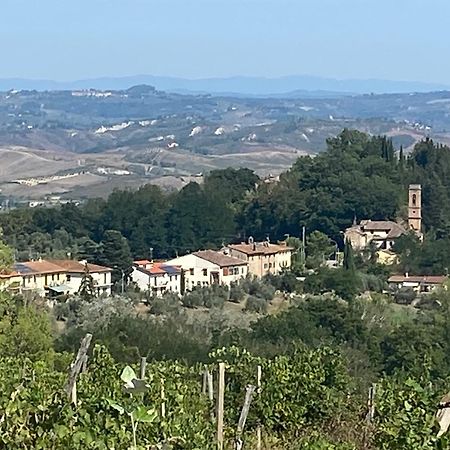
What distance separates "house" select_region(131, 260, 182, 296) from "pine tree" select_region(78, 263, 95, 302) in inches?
86.0

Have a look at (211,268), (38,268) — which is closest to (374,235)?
(211,268)

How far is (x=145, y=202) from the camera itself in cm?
5066

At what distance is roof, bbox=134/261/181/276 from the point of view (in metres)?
39.8

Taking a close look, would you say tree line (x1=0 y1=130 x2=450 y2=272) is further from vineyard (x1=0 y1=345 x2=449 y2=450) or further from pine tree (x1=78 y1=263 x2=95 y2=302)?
vineyard (x1=0 y1=345 x2=449 y2=450)

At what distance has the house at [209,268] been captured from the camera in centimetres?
4097

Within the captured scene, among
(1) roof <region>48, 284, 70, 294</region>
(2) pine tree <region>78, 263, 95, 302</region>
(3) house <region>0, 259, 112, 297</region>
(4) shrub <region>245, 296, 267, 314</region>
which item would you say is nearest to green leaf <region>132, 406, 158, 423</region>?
(2) pine tree <region>78, 263, 95, 302</region>

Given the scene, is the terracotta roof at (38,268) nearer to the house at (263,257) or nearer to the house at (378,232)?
the house at (263,257)

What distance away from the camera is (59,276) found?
126ft

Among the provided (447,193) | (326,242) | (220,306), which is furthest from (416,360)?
(447,193)

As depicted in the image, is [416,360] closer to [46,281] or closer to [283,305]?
[283,305]

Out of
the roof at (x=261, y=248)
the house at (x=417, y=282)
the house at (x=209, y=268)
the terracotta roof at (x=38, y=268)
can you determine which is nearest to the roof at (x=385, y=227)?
the roof at (x=261, y=248)

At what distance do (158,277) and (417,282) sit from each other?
28.0 feet

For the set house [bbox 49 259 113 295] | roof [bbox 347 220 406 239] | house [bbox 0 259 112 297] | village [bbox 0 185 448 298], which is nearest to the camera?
house [bbox 0 259 112 297]

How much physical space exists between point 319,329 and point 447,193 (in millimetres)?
23649
